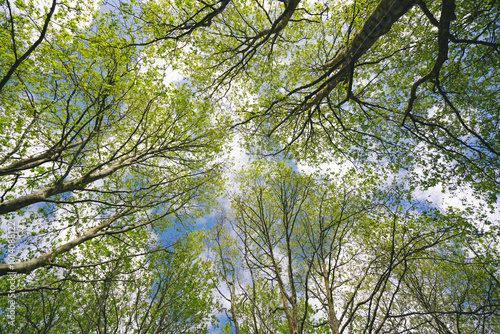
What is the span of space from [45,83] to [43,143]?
2092 millimetres

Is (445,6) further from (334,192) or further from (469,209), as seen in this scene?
(469,209)

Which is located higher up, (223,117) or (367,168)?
(223,117)

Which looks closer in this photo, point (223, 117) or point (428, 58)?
point (428, 58)

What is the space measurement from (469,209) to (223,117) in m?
9.85

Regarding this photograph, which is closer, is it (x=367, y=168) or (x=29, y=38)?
(x=29, y=38)

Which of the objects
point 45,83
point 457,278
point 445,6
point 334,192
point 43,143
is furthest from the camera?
point 457,278

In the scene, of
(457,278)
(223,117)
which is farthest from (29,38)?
(457,278)

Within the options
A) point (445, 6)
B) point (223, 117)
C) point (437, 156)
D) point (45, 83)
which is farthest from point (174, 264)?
point (437, 156)

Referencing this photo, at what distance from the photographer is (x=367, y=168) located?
7980 millimetres

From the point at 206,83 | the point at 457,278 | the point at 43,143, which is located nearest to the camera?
the point at 43,143

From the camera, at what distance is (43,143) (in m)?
7.46

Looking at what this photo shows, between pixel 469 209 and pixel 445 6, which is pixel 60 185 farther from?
pixel 469 209

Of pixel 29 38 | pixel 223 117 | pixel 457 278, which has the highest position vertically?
pixel 29 38

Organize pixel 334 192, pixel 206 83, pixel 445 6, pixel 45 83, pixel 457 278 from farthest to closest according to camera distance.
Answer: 1. pixel 457 278
2. pixel 334 192
3. pixel 206 83
4. pixel 45 83
5. pixel 445 6
